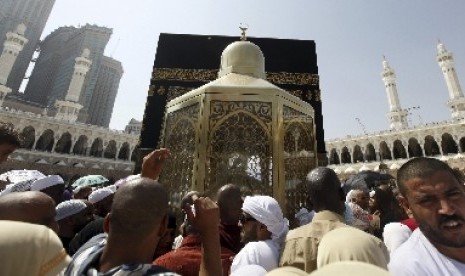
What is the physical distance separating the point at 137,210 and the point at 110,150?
115ft

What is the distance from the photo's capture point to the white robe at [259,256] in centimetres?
157

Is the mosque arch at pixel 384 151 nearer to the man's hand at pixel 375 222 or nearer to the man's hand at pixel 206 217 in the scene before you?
the man's hand at pixel 375 222

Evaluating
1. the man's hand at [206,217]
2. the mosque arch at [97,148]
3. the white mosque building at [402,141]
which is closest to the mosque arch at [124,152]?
the mosque arch at [97,148]

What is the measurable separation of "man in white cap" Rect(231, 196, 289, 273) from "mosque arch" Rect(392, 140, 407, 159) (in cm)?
3097

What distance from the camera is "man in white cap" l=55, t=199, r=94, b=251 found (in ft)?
8.71

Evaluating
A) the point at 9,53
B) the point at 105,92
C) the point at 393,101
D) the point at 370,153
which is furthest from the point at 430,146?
the point at 105,92

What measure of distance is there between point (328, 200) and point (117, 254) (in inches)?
54.1

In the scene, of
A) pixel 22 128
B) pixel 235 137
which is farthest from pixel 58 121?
pixel 235 137

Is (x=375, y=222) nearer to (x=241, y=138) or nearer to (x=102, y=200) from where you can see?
(x=241, y=138)

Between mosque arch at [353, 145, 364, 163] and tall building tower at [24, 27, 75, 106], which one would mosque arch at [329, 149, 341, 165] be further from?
tall building tower at [24, 27, 75, 106]

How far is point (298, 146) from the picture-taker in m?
3.89

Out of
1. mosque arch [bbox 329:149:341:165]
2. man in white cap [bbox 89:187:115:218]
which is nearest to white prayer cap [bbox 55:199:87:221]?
man in white cap [bbox 89:187:115:218]

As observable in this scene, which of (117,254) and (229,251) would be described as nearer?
(117,254)

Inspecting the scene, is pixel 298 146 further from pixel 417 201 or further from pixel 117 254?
pixel 117 254
